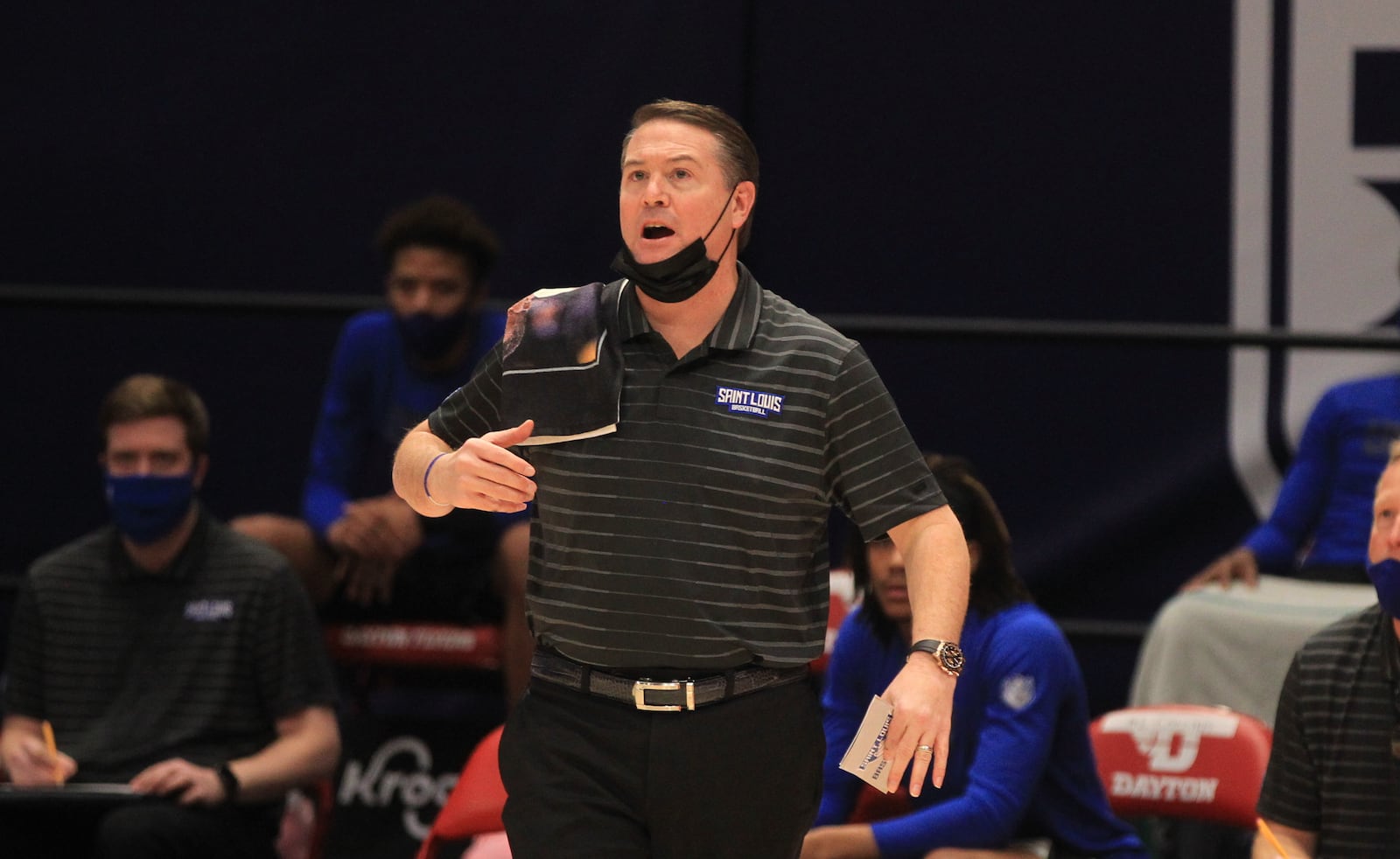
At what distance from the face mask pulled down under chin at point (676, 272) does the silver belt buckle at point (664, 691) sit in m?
0.47

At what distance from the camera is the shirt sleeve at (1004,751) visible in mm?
2754

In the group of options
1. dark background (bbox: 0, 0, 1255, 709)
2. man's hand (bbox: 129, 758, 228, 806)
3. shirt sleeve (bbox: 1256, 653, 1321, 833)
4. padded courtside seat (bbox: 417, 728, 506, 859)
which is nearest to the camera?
shirt sleeve (bbox: 1256, 653, 1321, 833)

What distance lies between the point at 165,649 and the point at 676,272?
1.93 m

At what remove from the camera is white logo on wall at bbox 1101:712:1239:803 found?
3045 millimetres

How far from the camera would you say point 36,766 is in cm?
337

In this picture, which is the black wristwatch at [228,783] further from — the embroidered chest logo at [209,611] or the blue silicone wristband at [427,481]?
the blue silicone wristband at [427,481]

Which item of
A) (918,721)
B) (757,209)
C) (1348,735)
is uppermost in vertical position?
(757,209)

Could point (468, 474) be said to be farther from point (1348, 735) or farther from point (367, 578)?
point (367, 578)

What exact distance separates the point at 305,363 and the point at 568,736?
2.75 metres

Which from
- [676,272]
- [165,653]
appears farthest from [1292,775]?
[165,653]

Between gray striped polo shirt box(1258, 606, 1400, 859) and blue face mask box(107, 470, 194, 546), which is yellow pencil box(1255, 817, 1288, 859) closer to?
gray striped polo shirt box(1258, 606, 1400, 859)

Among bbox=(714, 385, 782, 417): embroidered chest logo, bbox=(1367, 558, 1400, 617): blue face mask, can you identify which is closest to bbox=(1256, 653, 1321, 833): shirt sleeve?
bbox=(1367, 558, 1400, 617): blue face mask

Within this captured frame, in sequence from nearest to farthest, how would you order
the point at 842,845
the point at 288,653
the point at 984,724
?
the point at 842,845 → the point at 984,724 → the point at 288,653

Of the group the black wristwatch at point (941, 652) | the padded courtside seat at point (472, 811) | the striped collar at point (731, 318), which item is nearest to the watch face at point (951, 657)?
the black wristwatch at point (941, 652)
